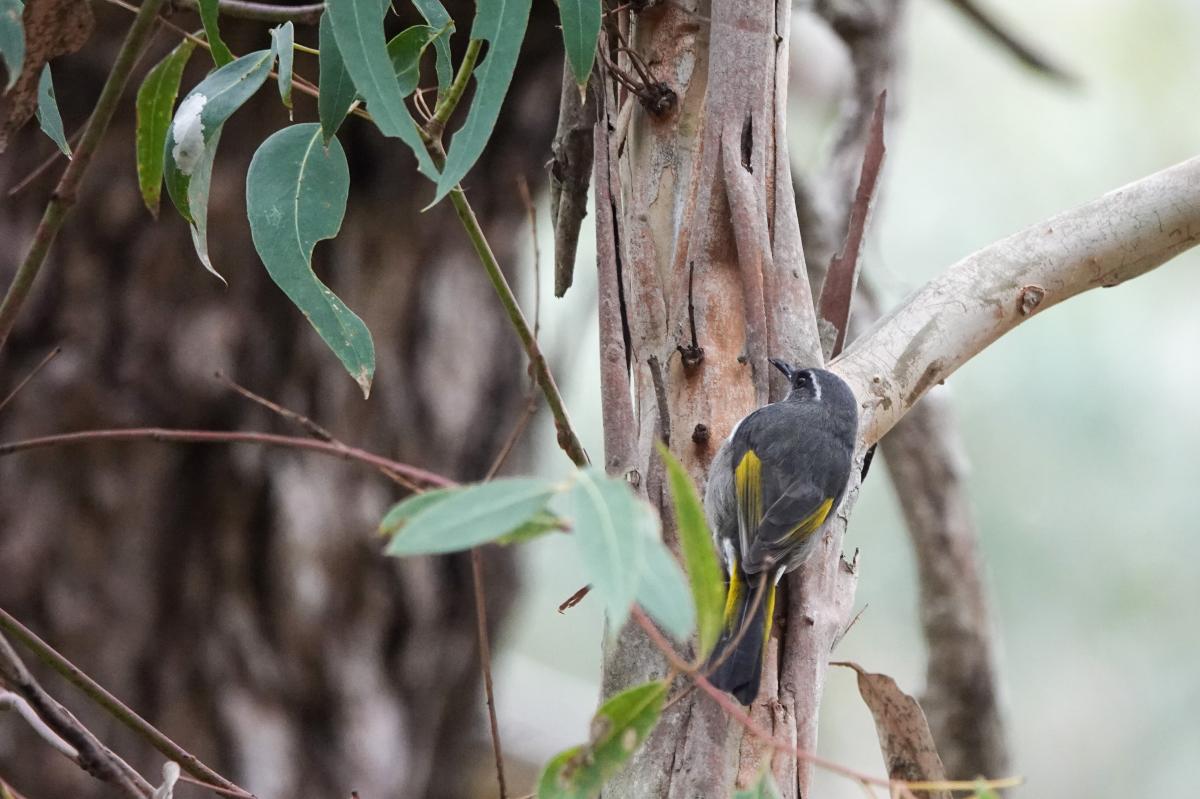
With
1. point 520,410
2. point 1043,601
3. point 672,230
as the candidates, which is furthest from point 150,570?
point 1043,601

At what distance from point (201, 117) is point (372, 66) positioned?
352mm

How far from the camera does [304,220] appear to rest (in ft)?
5.46

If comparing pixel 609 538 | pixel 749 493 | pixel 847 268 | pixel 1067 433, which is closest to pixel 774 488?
pixel 749 493

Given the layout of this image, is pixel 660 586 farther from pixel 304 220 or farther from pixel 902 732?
pixel 902 732

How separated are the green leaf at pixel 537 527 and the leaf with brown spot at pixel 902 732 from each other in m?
1.05

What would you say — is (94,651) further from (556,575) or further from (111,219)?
(556,575)

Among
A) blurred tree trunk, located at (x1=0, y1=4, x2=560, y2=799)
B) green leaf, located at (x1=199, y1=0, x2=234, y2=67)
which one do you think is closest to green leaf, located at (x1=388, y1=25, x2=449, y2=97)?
green leaf, located at (x1=199, y1=0, x2=234, y2=67)

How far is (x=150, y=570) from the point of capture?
3.24 metres

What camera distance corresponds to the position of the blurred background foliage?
7.64 metres

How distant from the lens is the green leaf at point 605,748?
3.80 ft

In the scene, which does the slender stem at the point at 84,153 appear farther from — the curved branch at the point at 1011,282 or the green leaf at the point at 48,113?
the curved branch at the point at 1011,282

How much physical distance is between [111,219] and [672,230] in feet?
6.50

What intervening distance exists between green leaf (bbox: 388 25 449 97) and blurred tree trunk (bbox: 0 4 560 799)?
161 cm

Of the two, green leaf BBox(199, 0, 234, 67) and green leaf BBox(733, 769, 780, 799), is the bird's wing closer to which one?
green leaf BBox(733, 769, 780, 799)
